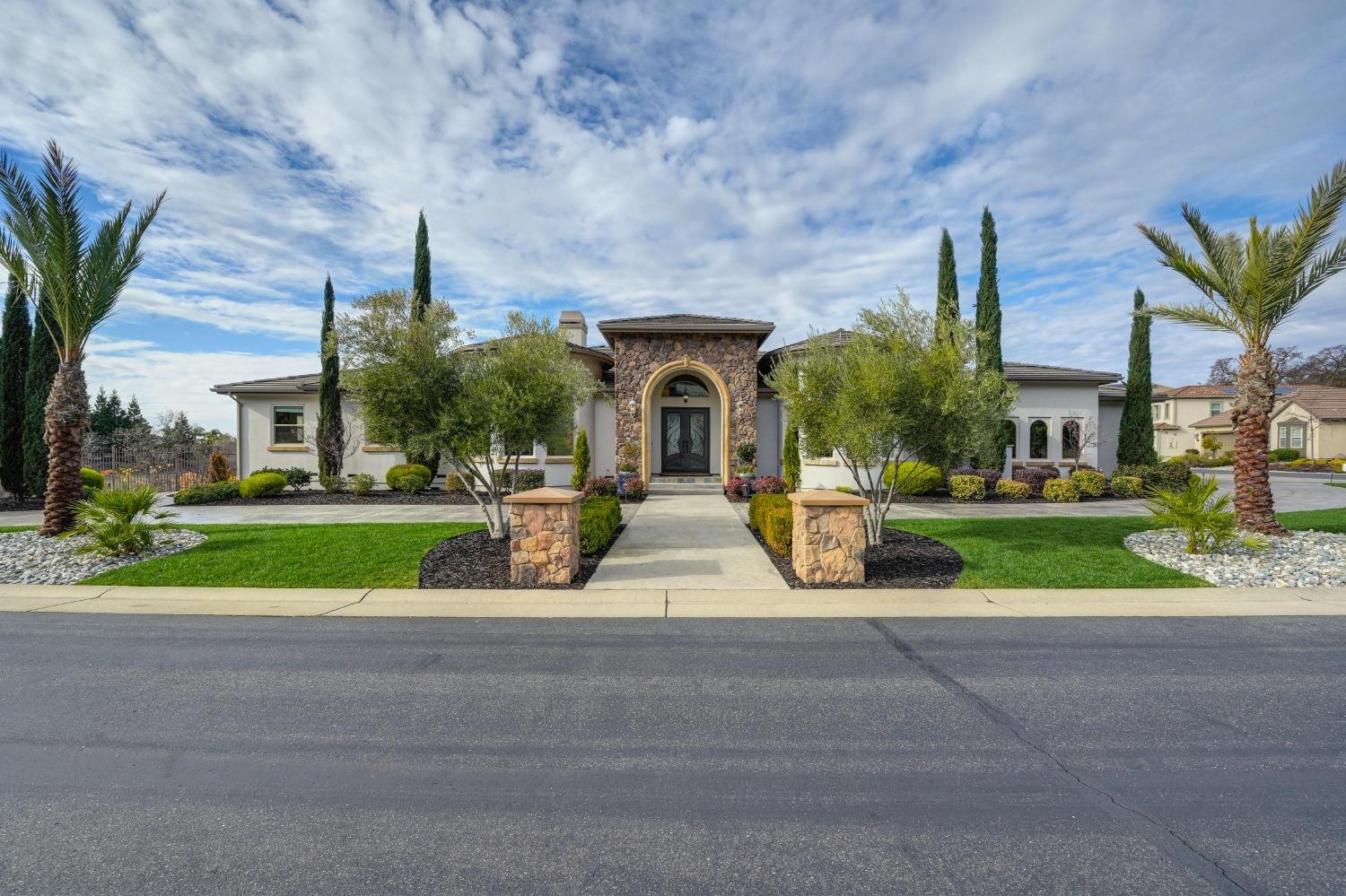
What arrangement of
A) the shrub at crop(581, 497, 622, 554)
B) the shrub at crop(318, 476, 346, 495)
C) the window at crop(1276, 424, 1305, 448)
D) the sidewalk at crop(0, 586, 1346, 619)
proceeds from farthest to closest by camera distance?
the window at crop(1276, 424, 1305, 448) < the shrub at crop(318, 476, 346, 495) < the shrub at crop(581, 497, 622, 554) < the sidewalk at crop(0, 586, 1346, 619)

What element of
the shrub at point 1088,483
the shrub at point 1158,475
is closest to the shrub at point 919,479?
the shrub at point 1088,483

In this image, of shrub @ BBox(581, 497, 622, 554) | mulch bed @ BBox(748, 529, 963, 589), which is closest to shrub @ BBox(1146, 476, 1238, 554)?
mulch bed @ BBox(748, 529, 963, 589)

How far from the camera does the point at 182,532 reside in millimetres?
10930

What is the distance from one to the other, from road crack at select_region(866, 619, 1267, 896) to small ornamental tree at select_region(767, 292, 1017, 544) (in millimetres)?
5043

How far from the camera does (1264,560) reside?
866 cm

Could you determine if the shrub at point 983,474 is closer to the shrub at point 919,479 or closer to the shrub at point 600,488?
the shrub at point 919,479

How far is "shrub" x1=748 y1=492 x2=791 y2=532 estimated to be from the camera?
10955mm

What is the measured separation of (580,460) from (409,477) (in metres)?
5.22

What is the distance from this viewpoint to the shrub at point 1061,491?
645 inches

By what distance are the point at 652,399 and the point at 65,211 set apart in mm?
13825

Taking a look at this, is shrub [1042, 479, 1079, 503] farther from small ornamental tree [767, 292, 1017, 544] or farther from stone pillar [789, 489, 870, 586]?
stone pillar [789, 489, 870, 586]

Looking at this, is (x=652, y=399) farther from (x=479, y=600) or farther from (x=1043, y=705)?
(x=1043, y=705)

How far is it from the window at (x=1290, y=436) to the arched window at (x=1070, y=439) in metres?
30.3

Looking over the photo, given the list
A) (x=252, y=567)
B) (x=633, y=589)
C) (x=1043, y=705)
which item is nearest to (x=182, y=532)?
(x=252, y=567)
